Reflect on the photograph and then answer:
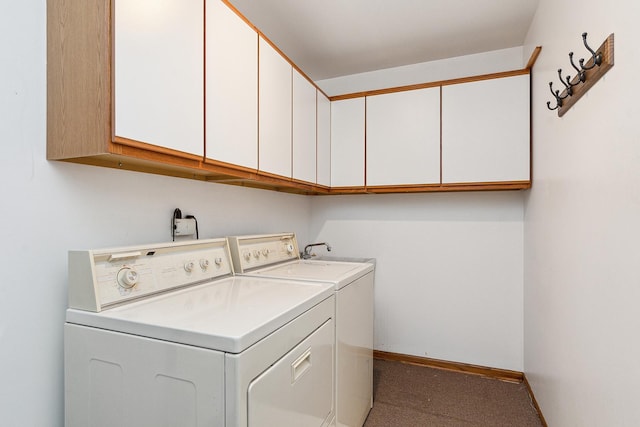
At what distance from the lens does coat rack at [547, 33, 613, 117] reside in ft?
3.65

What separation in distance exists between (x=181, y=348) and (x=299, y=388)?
1.58 feet

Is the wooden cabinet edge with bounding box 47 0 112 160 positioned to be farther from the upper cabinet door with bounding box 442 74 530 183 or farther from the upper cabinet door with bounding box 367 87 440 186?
the upper cabinet door with bounding box 442 74 530 183

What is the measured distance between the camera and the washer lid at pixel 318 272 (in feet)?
5.45

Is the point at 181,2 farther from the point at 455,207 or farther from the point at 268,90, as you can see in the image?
the point at 455,207

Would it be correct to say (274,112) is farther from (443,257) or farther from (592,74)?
(443,257)

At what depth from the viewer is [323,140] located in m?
2.68

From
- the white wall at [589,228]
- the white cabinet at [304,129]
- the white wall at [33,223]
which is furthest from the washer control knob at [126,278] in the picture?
the white wall at [589,228]

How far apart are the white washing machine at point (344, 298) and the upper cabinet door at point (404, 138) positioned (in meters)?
Answer: 0.90

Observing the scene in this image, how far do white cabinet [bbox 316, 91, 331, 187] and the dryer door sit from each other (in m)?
1.42

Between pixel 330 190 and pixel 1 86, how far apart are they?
2.10 m

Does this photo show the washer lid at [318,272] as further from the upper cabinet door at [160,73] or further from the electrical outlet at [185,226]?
the upper cabinet door at [160,73]

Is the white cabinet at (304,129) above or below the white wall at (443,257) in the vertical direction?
above

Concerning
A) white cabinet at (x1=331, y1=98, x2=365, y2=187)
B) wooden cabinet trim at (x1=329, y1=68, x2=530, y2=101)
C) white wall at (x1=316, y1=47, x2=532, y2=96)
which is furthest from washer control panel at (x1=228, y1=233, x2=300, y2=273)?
white wall at (x1=316, y1=47, x2=532, y2=96)

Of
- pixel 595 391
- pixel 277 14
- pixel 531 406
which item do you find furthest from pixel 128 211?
pixel 531 406
